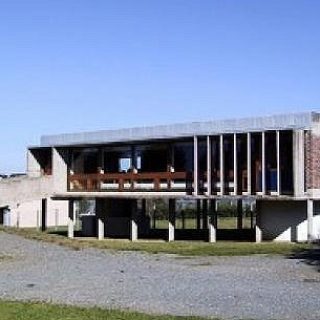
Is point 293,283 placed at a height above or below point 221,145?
below

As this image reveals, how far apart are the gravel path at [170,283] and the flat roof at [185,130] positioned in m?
8.23

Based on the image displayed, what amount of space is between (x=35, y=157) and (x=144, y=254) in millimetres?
19122

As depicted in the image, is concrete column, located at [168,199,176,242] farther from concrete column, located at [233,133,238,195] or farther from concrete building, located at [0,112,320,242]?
concrete column, located at [233,133,238,195]

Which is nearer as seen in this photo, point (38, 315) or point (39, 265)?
point (38, 315)

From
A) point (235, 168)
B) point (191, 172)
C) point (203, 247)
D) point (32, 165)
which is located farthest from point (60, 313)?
point (32, 165)

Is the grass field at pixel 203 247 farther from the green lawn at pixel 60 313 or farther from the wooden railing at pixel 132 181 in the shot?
the green lawn at pixel 60 313

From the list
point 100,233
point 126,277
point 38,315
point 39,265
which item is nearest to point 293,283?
point 126,277

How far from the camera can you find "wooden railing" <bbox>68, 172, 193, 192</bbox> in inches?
1422

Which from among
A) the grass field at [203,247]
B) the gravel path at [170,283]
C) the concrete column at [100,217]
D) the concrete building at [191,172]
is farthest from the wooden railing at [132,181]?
the gravel path at [170,283]

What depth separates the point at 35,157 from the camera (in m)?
45.0

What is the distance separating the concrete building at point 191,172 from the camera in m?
31.7

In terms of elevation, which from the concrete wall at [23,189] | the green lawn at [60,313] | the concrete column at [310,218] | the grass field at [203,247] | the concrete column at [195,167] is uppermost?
the concrete column at [195,167]

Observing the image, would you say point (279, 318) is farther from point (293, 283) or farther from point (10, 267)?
point (10, 267)

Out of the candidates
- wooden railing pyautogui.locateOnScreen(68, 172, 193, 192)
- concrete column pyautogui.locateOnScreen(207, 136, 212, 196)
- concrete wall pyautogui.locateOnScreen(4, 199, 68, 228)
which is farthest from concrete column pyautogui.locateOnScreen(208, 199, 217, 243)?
concrete wall pyautogui.locateOnScreen(4, 199, 68, 228)
